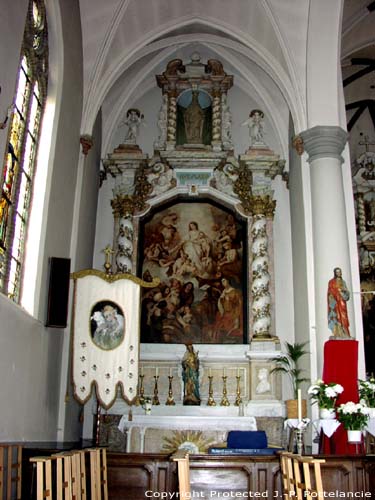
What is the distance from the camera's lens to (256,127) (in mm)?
12914

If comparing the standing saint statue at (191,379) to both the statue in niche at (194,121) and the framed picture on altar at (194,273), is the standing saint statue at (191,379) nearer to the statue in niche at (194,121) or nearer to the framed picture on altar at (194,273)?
the framed picture on altar at (194,273)

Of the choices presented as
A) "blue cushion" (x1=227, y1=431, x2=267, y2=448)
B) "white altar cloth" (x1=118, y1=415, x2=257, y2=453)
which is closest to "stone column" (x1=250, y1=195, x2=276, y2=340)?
"white altar cloth" (x1=118, y1=415, x2=257, y2=453)

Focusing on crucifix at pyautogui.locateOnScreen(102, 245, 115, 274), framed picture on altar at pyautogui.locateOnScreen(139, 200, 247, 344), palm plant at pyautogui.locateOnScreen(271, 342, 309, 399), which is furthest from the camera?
framed picture on altar at pyautogui.locateOnScreen(139, 200, 247, 344)

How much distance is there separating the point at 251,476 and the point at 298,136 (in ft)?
20.8

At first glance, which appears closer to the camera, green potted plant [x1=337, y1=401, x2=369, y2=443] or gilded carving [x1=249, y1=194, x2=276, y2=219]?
green potted plant [x1=337, y1=401, x2=369, y2=443]

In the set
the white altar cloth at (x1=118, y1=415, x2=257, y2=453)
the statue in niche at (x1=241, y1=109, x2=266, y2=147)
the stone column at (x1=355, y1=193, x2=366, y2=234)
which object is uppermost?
the statue in niche at (x1=241, y1=109, x2=266, y2=147)

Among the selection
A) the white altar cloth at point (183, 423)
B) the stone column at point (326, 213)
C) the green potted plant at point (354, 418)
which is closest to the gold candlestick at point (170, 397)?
the white altar cloth at point (183, 423)

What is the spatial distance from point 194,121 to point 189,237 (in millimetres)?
2573

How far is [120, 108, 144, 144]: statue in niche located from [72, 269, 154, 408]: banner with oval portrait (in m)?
4.54

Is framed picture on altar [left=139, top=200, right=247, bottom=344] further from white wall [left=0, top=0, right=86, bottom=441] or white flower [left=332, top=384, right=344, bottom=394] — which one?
white flower [left=332, top=384, right=344, bottom=394]

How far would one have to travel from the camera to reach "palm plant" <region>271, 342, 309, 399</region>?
10405mm

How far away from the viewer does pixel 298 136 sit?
10.8 metres

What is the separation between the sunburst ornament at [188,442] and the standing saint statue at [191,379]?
0.58 meters

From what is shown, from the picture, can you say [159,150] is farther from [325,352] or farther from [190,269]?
[325,352]
